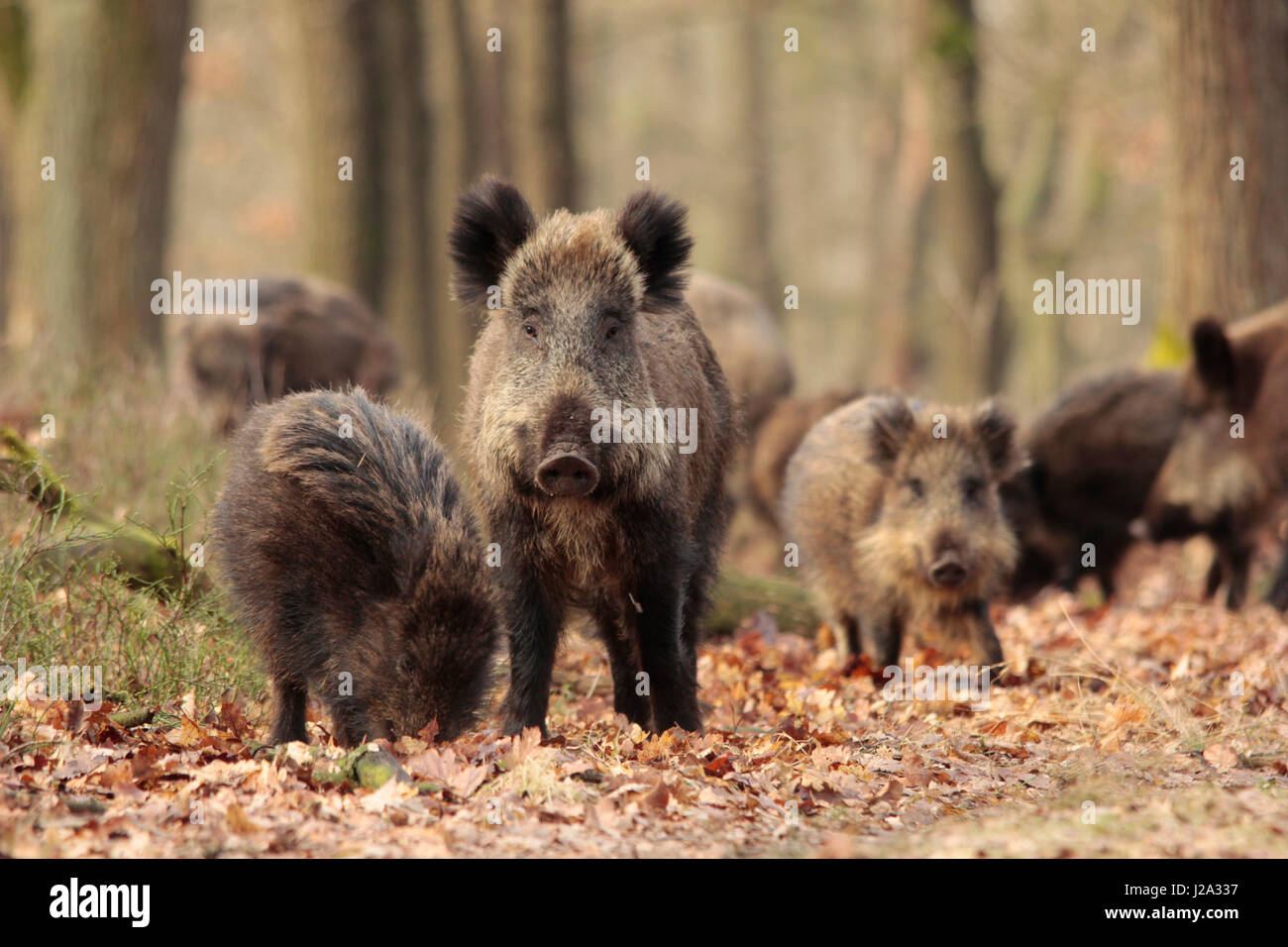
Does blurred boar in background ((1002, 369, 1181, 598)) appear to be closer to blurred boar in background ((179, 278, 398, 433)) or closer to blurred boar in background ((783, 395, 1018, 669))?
blurred boar in background ((783, 395, 1018, 669))

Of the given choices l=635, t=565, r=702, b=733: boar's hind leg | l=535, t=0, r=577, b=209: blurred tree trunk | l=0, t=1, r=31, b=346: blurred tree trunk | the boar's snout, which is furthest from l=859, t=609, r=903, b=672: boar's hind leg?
l=0, t=1, r=31, b=346: blurred tree trunk

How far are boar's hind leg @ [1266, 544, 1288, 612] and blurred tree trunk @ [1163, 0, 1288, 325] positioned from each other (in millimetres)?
2562

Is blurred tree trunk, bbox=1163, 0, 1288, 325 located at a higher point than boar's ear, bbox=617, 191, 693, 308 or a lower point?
higher

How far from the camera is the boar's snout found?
7.74 meters

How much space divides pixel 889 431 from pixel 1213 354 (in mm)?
3457

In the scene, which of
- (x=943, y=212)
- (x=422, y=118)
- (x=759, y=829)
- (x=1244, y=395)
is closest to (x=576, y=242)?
(x=759, y=829)

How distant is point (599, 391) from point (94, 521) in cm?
303

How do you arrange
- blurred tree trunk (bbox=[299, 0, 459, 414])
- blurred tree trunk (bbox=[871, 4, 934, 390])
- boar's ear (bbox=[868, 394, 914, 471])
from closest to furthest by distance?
boar's ear (bbox=[868, 394, 914, 471])
blurred tree trunk (bbox=[299, 0, 459, 414])
blurred tree trunk (bbox=[871, 4, 934, 390])

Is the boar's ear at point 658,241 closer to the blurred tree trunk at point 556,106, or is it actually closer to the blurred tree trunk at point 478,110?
the blurred tree trunk at point 556,106

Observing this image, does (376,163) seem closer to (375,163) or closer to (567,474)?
(375,163)

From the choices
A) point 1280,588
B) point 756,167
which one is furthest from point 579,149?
point 1280,588

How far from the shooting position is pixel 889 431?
8.20 meters

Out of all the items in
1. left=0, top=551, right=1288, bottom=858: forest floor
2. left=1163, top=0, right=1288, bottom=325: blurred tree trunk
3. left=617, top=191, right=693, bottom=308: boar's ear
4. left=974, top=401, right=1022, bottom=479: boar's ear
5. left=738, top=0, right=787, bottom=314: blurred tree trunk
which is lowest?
left=0, top=551, right=1288, bottom=858: forest floor
